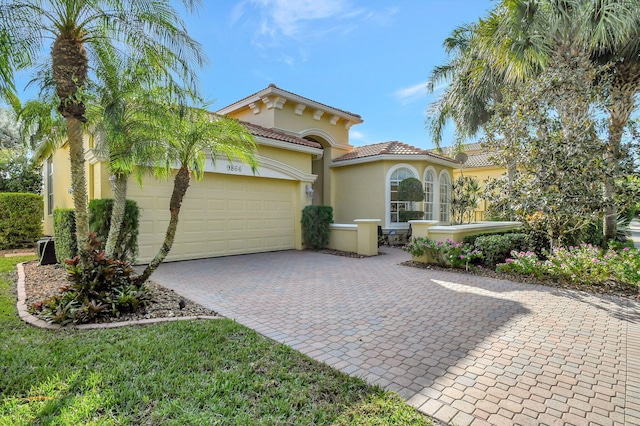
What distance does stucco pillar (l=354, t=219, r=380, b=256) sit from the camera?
1163cm

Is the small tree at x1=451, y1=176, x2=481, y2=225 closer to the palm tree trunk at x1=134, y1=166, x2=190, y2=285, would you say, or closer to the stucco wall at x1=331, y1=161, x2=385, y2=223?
the stucco wall at x1=331, y1=161, x2=385, y2=223

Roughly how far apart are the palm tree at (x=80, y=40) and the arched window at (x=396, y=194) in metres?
11.2

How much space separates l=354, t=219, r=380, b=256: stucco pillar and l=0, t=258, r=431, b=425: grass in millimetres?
7874

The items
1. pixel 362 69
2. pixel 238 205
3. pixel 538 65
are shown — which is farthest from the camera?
pixel 362 69

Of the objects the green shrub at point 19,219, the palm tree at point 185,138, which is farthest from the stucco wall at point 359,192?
the green shrub at point 19,219

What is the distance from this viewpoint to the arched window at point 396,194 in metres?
15.1

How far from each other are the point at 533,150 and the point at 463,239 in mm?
3200

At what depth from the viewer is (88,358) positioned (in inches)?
137

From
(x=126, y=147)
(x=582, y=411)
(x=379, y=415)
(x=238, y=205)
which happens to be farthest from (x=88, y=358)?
(x=238, y=205)

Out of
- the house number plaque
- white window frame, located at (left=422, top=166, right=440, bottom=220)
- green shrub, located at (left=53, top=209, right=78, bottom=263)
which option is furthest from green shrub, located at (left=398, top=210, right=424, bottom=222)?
green shrub, located at (left=53, top=209, right=78, bottom=263)

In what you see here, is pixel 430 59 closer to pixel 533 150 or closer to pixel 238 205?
pixel 533 150

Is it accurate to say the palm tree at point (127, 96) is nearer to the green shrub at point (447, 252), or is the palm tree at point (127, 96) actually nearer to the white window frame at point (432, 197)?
the green shrub at point (447, 252)

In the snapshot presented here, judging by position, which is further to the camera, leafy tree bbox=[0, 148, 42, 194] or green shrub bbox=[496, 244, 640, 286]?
leafy tree bbox=[0, 148, 42, 194]

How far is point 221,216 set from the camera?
10.9 m
